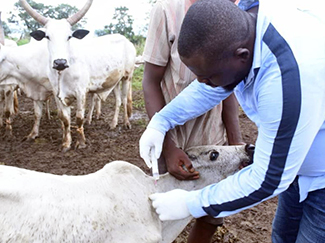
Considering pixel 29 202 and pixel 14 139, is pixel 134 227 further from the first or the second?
pixel 14 139

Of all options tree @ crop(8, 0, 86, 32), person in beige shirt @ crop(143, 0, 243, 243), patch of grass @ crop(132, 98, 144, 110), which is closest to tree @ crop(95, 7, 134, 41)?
tree @ crop(8, 0, 86, 32)

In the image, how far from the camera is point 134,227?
2.06m

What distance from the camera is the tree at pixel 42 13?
25797 millimetres

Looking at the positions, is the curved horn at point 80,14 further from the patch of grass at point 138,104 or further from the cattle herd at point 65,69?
the patch of grass at point 138,104

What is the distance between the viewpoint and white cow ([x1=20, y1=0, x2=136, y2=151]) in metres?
6.14

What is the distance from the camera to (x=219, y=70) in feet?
5.08

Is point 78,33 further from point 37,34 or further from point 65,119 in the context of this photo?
point 65,119

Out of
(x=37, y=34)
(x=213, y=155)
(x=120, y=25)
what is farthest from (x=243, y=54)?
(x=120, y=25)

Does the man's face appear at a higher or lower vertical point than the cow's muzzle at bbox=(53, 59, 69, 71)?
higher

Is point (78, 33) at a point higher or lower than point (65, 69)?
higher

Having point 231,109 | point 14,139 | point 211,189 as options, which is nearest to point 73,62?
point 14,139

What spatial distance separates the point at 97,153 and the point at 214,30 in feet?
17.6

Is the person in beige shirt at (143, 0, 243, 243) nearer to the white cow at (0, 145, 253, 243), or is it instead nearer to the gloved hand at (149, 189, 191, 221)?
the white cow at (0, 145, 253, 243)

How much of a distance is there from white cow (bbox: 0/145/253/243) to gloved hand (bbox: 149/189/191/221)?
0.16 metres
